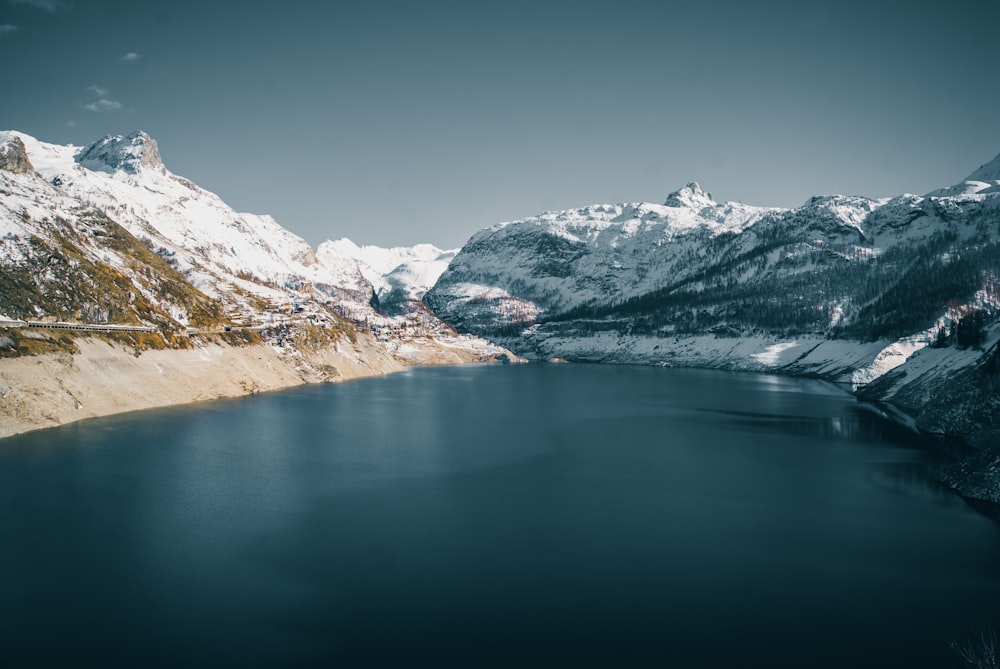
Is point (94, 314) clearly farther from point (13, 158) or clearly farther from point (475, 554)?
point (13, 158)

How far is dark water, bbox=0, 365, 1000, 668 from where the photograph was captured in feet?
96.4

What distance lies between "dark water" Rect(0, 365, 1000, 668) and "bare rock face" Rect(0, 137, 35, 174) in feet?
453

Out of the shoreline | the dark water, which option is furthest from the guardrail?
the dark water

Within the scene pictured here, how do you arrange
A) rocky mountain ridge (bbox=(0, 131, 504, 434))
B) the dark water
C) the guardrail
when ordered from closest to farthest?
the dark water, rocky mountain ridge (bbox=(0, 131, 504, 434)), the guardrail

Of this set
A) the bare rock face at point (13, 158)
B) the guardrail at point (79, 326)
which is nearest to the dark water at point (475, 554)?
the guardrail at point (79, 326)

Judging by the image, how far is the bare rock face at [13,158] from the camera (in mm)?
173825

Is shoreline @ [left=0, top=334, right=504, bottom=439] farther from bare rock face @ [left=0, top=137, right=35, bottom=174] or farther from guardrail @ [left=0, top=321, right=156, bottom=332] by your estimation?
bare rock face @ [left=0, top=137, right=35, bottom=174]

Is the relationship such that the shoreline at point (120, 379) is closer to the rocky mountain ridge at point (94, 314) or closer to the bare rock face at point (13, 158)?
the rocky mountain ridge at point (94, 314)

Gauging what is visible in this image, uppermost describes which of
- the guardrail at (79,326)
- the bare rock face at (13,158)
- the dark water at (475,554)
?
the bare rock face at (13,158)

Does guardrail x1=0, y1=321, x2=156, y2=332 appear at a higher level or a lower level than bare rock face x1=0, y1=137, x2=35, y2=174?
lower

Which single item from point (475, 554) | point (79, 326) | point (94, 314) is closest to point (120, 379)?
point (79, 326)

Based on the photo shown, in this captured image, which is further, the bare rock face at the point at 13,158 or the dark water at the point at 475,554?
the bare rock face at the point at 13,158

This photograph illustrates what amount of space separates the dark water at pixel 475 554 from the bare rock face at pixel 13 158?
13822 cm

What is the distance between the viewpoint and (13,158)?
7018 inches
